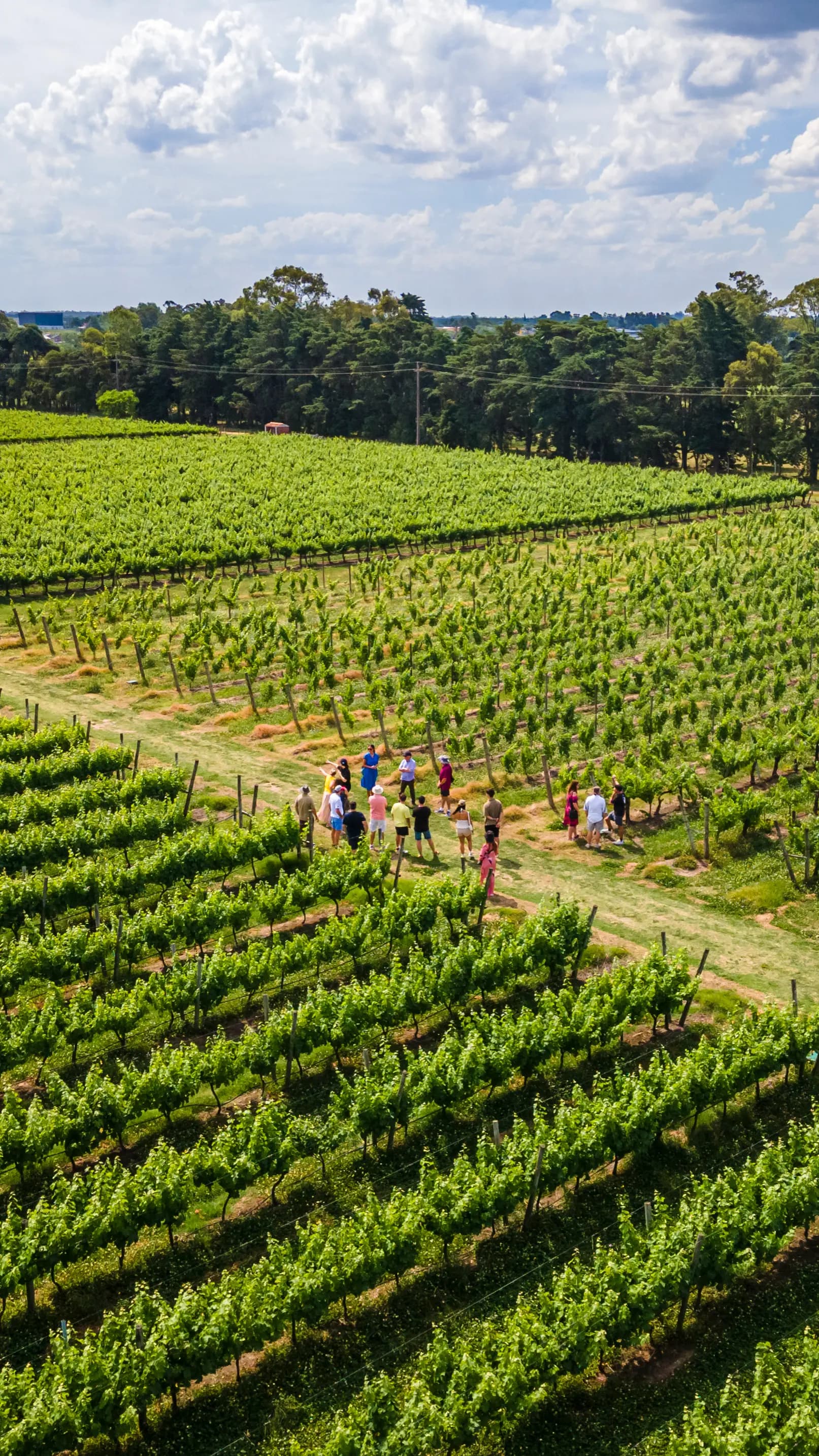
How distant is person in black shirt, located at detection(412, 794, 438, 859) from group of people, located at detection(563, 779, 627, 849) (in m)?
2.73

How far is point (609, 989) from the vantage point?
16547 mm

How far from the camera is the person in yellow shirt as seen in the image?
21.4 metres

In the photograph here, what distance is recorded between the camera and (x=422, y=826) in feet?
72.9

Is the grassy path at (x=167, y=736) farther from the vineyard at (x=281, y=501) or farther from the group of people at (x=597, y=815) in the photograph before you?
the vineyard at (x=281, y=501)

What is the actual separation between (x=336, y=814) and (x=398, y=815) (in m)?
1.26

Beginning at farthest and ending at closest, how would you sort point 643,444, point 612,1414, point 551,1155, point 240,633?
point 643,444 < point 240,633 < point 551,1155 < point 612,1414

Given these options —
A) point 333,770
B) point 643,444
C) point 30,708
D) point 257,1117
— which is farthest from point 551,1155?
point 643,444

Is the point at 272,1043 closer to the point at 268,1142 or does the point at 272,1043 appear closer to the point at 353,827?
the point at 268,1142

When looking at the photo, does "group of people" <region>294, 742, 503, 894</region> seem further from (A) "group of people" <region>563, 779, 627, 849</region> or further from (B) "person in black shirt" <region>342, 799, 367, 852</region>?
(A) "group of people" <region>563, 779, 627, 849</region>

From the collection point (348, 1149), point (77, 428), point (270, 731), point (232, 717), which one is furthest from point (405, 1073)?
point (77, 428)

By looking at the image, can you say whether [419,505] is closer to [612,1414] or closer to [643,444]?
[643,444]

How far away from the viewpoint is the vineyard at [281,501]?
1972 inches

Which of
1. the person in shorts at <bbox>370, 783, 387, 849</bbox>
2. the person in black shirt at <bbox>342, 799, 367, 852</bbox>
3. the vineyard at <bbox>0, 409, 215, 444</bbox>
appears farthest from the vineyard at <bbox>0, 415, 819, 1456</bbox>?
the vineyard at <bbox>0, 409, 215, 444</bbox>

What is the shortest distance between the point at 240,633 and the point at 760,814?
20.2 m
